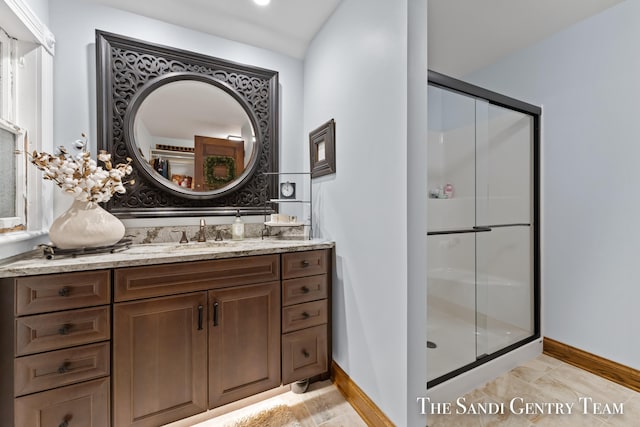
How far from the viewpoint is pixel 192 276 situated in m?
1.29

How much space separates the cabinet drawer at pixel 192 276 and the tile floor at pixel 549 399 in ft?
3.96

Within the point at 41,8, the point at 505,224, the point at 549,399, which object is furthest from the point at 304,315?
the point at 41,8

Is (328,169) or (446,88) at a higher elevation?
(446,88)

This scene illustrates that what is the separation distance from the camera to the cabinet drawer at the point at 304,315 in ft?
4.98

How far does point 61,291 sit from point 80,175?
Answer: 0.57 meters

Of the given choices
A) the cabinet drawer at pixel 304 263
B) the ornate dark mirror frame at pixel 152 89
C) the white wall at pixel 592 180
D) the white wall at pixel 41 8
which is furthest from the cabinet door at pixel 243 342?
the white wall at pixel 592 180

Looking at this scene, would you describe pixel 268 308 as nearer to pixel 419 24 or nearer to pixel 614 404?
pixel 419 24

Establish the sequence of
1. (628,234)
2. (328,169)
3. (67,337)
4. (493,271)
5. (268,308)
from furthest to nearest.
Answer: (493,271), (328,169), (628,234), (268,308), (67,337)

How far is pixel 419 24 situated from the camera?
1.14m

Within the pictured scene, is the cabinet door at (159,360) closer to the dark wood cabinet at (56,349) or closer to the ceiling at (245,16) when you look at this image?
the dark wood cabinet at (56,349)

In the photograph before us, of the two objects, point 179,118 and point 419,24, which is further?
point 179,118

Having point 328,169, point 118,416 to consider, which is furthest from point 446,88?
point 118,416

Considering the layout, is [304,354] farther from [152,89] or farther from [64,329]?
[152,89]

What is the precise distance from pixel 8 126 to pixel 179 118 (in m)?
0.79
